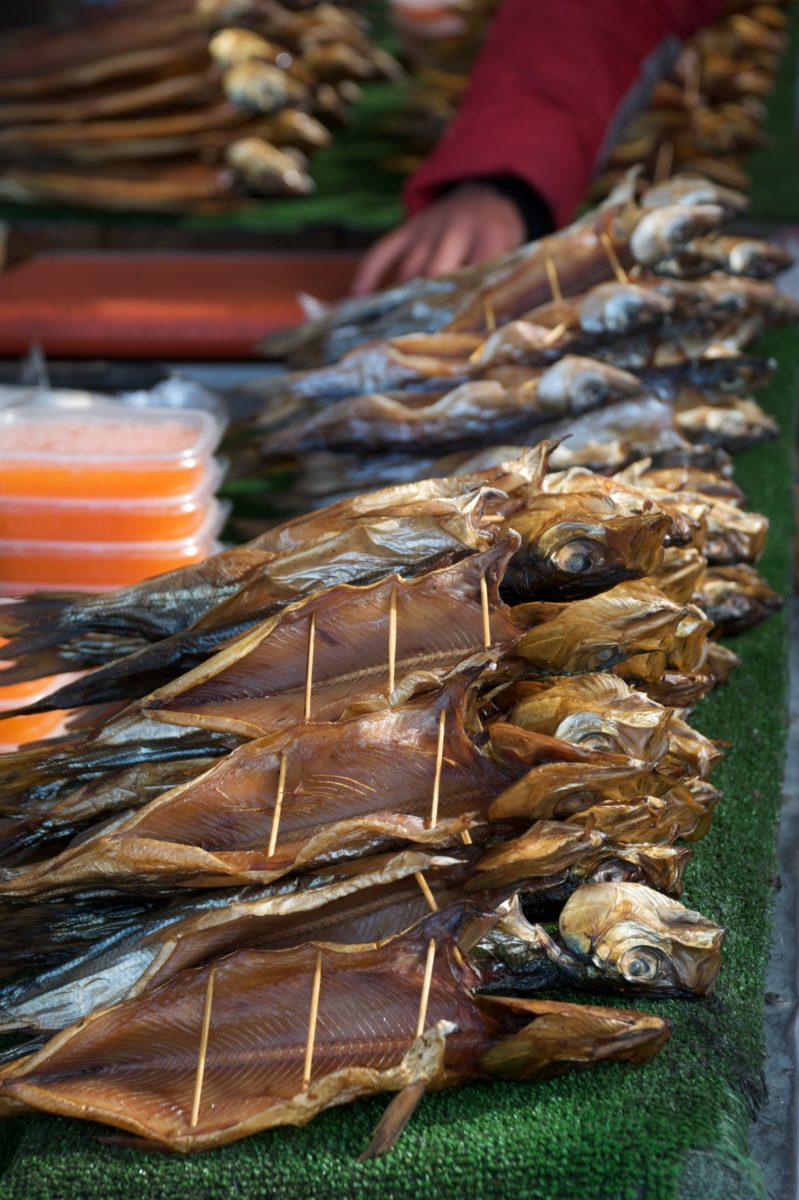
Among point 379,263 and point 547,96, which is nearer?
point 379,263

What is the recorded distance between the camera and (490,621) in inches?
41.6

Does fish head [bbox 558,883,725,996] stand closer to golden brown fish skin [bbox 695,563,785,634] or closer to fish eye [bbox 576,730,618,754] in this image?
fish eye [bbox 576,730,618,754]

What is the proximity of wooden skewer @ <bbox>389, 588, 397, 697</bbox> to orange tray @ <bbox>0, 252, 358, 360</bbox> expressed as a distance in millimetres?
1429

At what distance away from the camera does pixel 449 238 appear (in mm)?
2221

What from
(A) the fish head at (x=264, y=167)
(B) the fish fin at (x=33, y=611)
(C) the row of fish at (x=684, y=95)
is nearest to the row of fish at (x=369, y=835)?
(B) the fish fin at (x=33, y=611)

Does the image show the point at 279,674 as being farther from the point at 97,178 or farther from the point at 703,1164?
the point at 97,178

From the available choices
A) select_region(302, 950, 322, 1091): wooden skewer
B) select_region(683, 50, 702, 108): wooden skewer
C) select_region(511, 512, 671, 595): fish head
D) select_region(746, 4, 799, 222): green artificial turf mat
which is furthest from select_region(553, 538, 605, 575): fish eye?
select_region(683, 50, 702, 108): wooden skewer

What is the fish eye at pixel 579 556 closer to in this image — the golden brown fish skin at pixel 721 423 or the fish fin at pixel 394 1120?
the fish fin at pixel 394 1120

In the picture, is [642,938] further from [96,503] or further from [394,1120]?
[96,503]

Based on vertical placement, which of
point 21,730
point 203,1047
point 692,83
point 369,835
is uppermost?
point 692,83

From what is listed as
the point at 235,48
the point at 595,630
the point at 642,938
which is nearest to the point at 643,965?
the point at 642,938

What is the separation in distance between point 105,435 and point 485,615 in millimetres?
871

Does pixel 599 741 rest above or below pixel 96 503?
above

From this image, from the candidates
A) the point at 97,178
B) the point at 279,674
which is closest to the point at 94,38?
the point at 97,178
